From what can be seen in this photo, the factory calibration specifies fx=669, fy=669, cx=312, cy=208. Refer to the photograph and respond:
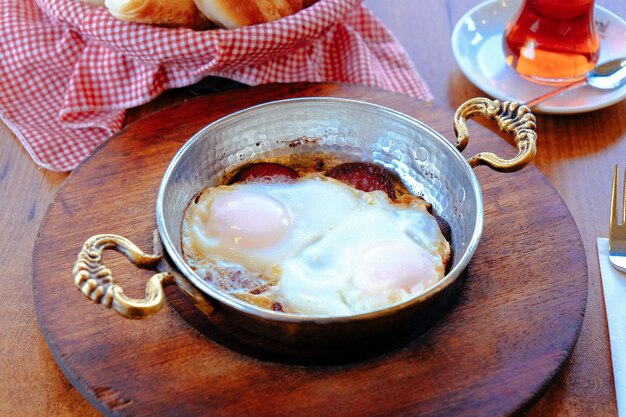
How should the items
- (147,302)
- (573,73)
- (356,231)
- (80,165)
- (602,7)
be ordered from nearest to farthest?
(147,302), (356,231), (80,165), (573,73), (602,7)

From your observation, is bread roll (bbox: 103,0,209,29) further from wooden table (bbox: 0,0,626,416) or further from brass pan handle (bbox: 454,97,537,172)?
brass pan handle (bbox: 454,97,537,172)


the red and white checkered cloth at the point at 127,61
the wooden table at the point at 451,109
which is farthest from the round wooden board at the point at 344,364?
the red and white checkered cloth at the point at 127,61

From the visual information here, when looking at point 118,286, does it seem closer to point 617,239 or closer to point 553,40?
point 617,239

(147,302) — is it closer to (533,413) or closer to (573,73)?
(533,413)

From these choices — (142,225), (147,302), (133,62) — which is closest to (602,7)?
(133,62)

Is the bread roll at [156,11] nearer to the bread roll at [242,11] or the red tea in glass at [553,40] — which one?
the bread roll at [242,11]
